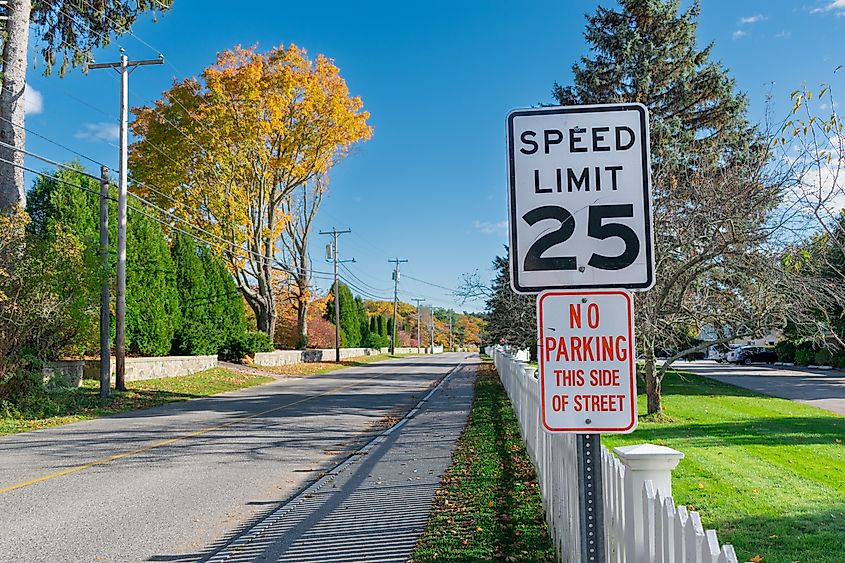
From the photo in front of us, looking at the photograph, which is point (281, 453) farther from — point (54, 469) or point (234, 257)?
point (234, 257)

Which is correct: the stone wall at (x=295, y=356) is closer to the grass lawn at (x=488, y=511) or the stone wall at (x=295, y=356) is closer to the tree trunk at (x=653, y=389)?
the tree trunk at (x=653, y=389)

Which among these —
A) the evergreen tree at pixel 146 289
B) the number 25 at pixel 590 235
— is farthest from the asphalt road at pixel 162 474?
the evergreen tree at pixel 146 289

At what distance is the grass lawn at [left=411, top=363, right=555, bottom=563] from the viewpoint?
638cm

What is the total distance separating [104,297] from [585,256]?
2063cm

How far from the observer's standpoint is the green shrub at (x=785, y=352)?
165 feet

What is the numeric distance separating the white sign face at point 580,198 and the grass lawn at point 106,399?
15.5 meters

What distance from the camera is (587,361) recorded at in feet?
10.4

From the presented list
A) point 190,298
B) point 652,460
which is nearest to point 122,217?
point 190,298

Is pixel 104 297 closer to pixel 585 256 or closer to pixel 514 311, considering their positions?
pixel 514 311

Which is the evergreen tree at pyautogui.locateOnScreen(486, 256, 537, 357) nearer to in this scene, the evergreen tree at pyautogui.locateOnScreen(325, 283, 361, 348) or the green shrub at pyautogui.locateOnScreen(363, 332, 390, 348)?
the evergreen tree at pyautogui.locateOnScreen(325, 283, 361, 348)

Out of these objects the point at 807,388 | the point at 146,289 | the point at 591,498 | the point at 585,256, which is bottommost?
the point at 807,388

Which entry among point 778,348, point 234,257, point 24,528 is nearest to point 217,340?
point 234,257

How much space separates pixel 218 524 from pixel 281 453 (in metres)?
4.94

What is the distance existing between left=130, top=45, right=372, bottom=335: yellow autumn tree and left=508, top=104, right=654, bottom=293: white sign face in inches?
1293
